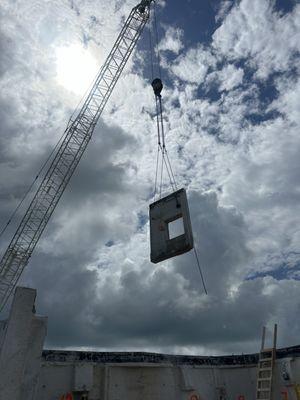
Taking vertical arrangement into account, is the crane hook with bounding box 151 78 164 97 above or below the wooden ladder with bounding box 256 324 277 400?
above

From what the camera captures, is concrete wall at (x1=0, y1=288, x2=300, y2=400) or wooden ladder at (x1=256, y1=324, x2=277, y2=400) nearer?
concrete wall at (x1=0, y1=288, x2=300, y2=400)

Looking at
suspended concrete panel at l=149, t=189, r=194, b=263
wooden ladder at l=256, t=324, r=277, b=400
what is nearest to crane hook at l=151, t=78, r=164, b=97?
suspended concrete panel at l=149, t=189, r=194, b=263

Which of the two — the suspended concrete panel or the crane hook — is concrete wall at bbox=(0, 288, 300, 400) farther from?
the crane hook

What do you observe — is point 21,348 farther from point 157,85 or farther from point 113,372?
point 157,85

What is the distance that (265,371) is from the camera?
23469mm

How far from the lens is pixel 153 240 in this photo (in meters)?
20.0

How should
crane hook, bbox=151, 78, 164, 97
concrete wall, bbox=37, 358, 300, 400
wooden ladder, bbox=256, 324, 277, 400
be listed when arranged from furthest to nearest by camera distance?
crane hook, bbox=151, 78, 164, 97, wooden ladder, bbox=256, 324, 277, 400, concrete wall, bbox=37, 358, 300, 400

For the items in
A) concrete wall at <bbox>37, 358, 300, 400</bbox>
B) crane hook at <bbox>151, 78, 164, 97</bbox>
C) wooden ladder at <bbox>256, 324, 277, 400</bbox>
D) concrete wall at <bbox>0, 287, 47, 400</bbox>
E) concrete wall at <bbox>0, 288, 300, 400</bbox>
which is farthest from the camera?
crane hook at <bbox>151, 78, 164, 97</bbox>

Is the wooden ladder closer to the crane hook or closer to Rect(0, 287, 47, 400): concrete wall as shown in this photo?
Rect(0, 287, 47, 400): concrete wall

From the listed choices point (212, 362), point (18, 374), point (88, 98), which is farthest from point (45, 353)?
point (88, 98)

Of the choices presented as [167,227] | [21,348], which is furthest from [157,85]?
[21,348]

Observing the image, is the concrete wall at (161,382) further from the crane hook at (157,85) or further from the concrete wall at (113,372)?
the crane hook at (157,85)

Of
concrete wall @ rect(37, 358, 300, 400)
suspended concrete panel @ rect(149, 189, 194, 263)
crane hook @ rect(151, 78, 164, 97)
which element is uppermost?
crane hook @ rect(151, 78, 164, 97)

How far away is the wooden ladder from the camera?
73.3ft
